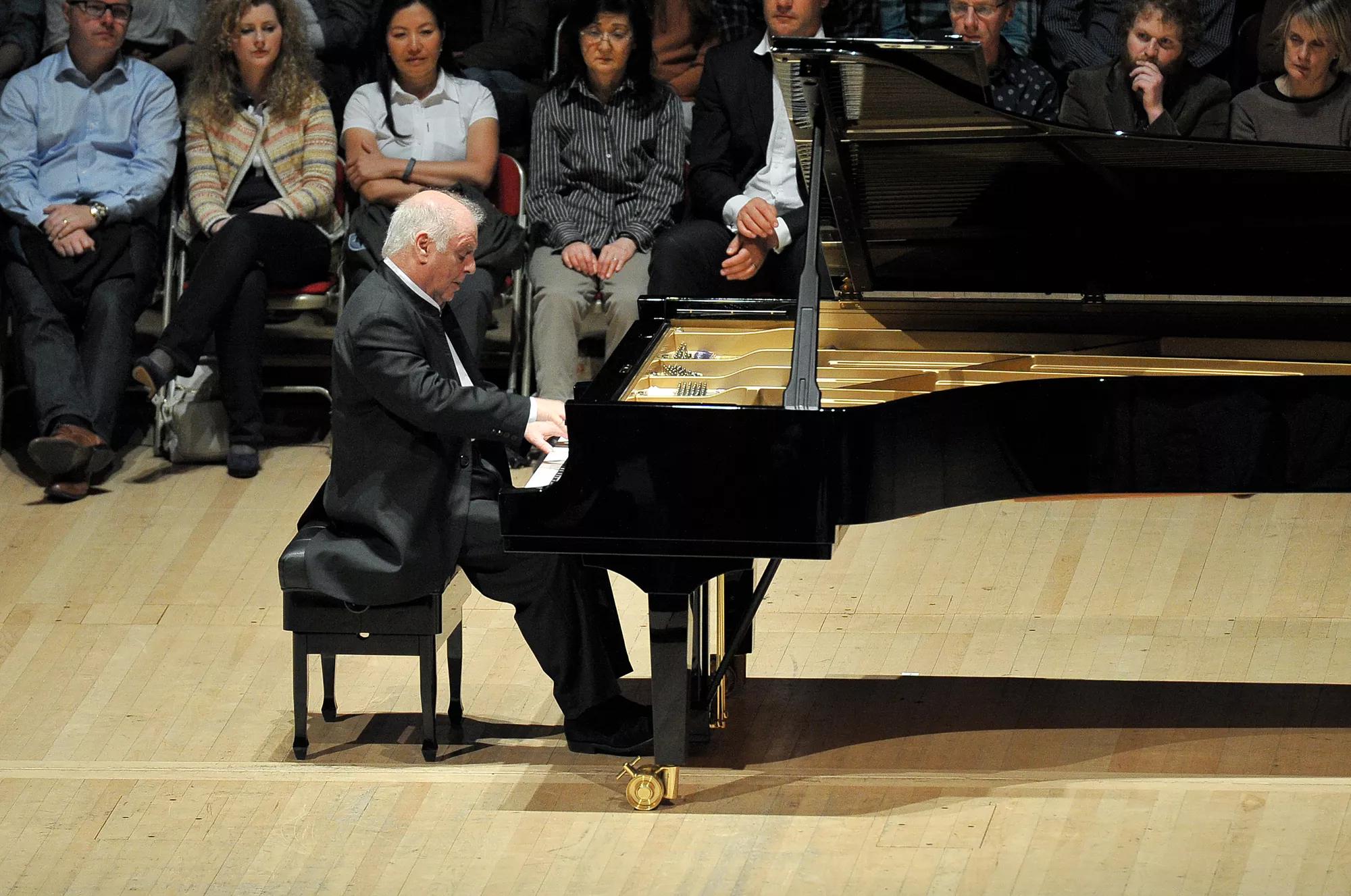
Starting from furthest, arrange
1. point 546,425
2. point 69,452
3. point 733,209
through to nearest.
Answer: point 733,209 < point 69,452 < point 546,425

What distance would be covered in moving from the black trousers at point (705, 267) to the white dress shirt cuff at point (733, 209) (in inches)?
1.2

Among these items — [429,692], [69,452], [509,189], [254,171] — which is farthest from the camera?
[509,189]

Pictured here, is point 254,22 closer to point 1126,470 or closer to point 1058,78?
point 1058,78

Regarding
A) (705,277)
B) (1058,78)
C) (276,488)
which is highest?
(1058,78)

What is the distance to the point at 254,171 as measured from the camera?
20.2 feet

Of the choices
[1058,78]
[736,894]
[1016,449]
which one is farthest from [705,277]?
[736,894]

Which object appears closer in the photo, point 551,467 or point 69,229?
point 551,467

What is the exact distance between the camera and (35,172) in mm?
6051

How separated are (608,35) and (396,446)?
2.59m

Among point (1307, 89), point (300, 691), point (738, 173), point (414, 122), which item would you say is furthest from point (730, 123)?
point (300, 691)

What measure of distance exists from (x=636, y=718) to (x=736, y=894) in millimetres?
679

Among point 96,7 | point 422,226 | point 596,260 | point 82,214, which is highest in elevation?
point 96,7

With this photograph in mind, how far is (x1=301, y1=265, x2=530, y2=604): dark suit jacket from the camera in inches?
147

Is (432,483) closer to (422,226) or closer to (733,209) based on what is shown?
(422,226)
